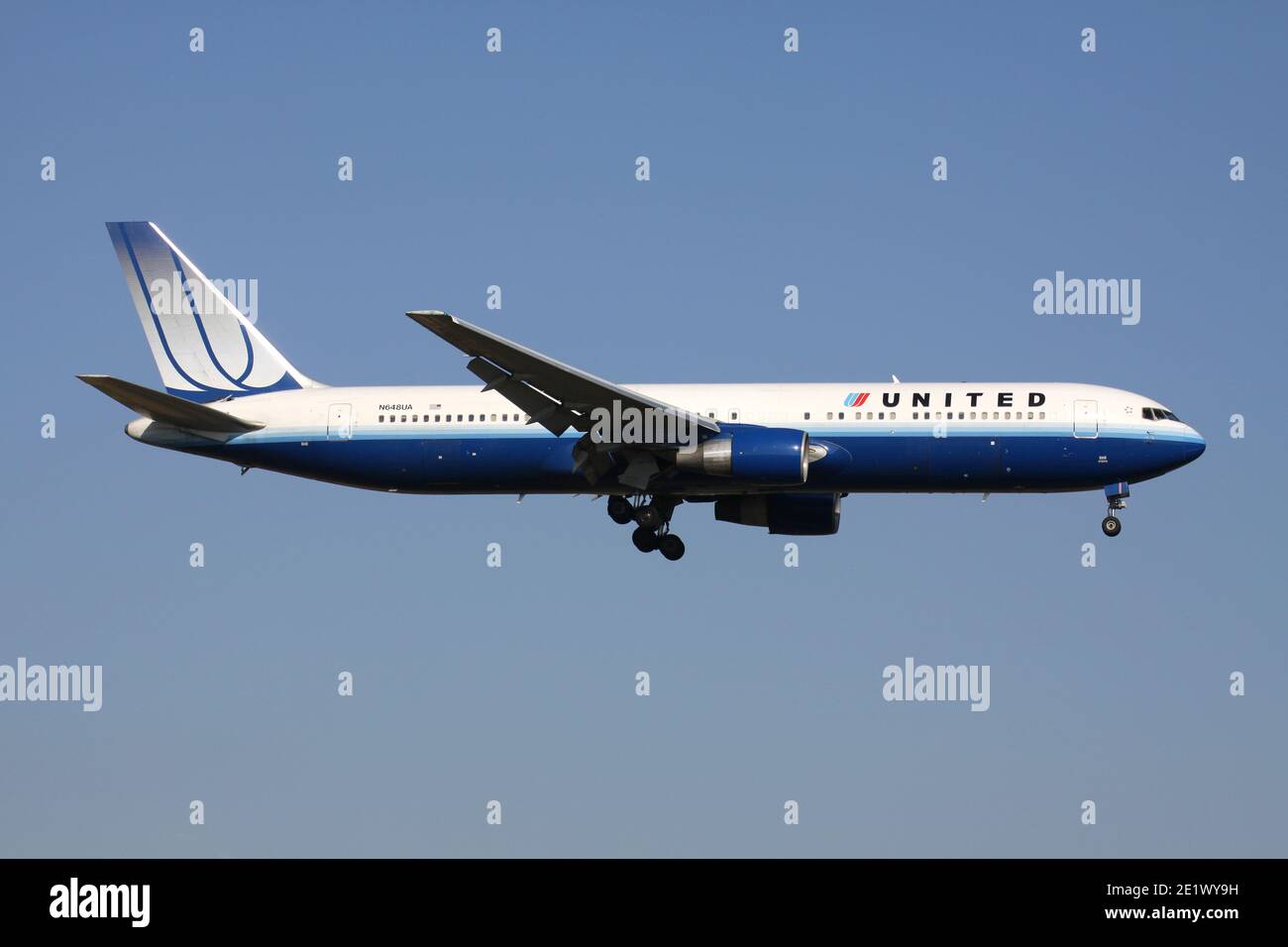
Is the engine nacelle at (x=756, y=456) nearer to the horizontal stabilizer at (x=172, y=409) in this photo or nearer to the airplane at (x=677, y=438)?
the airplane at (x=677, y=438)

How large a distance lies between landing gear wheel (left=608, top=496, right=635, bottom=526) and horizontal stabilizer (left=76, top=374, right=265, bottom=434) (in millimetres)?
10980

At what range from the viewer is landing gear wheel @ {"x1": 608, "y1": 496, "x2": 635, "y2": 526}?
60.8m

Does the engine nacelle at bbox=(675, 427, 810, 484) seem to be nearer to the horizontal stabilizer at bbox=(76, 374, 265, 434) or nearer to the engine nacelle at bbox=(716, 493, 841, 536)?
the engine nacelle at bbox=(716, 493, 841, 536)

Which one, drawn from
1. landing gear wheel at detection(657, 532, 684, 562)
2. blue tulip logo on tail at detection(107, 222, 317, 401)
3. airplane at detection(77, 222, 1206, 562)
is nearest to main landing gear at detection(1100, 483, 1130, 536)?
airplane at detection(77, 222, 1206, 562)

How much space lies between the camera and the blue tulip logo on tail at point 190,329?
64.6 meters

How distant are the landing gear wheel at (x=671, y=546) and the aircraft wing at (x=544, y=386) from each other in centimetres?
438

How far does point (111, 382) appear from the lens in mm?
57562

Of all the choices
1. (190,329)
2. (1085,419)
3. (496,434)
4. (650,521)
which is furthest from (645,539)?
(190,329)

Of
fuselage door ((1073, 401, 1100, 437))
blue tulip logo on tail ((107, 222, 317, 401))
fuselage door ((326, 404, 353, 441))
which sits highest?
blue tulip logo on tail ((107, 222, 317, 401))

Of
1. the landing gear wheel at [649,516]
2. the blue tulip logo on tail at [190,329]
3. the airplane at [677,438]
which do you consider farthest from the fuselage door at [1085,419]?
the blue tulip logo on tail at [190,329]

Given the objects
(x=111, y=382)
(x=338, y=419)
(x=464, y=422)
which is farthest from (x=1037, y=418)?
(x=111, y=382)

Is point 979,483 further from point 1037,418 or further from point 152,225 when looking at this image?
point 152,225

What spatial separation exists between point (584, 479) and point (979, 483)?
11.4 metres
